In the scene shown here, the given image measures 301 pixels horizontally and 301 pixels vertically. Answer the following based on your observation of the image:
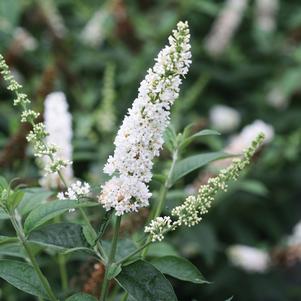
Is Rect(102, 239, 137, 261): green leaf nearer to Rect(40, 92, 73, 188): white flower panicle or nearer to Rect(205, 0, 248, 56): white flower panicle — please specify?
Rect(40, 92, 73, 188): white flower panicle

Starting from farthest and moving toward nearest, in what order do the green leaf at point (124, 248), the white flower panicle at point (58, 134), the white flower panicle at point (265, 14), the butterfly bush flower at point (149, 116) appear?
the white flower panicle at point (265, 14), the white flower panicle at point (58, 134), the green leaf at point (124, 248), the butterfly bush flower at point (149, 116)

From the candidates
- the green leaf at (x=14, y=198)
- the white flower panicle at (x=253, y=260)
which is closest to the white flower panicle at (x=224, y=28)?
the white flower panicle at (x=253, y=260)

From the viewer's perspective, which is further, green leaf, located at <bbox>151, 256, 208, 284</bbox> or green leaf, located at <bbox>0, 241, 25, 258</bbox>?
green leaf, located at <bbox>0, 241, 25, 258</bbox>

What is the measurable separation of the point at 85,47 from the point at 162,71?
3872 millimetres

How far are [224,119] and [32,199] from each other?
10.4 feet

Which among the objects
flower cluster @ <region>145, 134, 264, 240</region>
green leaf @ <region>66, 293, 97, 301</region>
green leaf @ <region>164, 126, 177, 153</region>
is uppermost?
green leaf @ <region>164, 126, 177, 153</region>

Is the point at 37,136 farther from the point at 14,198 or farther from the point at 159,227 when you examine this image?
the point at 159,227

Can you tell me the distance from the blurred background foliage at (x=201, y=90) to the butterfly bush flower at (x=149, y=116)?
1.87 m

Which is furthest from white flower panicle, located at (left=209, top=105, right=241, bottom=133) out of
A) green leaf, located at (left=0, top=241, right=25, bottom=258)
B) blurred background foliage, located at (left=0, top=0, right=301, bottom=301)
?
green leaf, located at (left=0, top=241, right=25, bottom=258)

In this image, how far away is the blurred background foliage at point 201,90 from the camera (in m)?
4.25

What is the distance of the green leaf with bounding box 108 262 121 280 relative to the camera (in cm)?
177

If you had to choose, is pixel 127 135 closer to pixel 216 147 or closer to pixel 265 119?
pixel 216 147

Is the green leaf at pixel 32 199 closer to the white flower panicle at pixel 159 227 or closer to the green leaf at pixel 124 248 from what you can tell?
the green leaf at pixel 124 248

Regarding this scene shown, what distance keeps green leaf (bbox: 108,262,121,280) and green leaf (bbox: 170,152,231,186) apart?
0.38 metres
